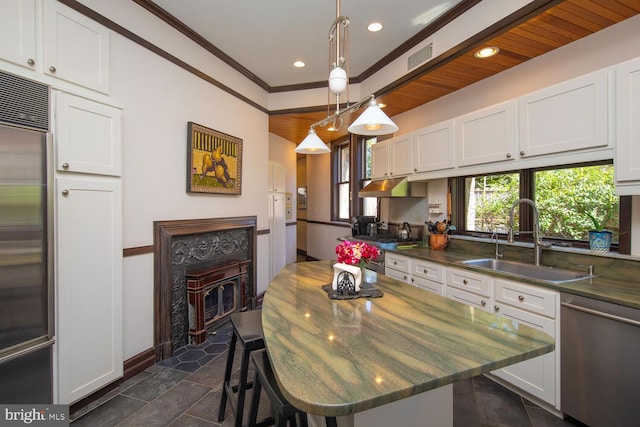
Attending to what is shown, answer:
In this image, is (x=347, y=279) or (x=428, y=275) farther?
(x=428, y=275)

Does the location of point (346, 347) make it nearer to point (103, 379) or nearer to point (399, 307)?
point (399, 307)

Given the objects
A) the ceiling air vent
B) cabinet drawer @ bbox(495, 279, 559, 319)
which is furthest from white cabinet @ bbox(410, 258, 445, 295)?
the ceiling air vent

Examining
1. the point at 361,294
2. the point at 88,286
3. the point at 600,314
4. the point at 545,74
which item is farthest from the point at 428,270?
the point at 88,286

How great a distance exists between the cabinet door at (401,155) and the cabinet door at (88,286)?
2968mm

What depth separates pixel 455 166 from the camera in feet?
9.62

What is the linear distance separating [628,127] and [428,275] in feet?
5.83

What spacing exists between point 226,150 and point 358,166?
2.51 m

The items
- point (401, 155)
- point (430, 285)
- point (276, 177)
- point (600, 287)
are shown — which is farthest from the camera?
point (276, 177)

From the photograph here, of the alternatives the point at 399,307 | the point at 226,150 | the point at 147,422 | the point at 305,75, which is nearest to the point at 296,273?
the point at 399,307

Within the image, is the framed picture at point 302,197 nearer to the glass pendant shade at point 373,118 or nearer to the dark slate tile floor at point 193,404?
the dark slate tile floor at point 193,404

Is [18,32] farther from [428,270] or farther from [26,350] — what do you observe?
[428,270]

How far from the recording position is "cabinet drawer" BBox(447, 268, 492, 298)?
2.31 metres

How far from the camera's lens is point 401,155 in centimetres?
371

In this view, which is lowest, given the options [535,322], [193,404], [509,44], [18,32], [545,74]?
[193,404]
